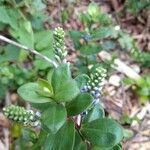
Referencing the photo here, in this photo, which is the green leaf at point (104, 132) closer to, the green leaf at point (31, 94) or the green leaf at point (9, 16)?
the green leaf at point (31, 94)

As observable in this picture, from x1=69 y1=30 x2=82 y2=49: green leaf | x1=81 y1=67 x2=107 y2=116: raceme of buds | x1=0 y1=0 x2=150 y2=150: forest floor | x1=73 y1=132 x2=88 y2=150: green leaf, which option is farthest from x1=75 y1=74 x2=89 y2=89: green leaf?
x1=0 y1=0 x2=150 y2=150: forest floor

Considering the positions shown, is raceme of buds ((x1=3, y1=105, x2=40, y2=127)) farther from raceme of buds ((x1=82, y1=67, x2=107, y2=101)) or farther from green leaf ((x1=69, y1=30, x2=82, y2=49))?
green leaf ((x1=69, y1=30, x2=82, y2=49))

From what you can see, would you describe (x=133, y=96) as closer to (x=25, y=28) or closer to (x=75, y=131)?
Answer: (x=25, y=28)

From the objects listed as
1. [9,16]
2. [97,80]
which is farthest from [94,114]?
[9,16]

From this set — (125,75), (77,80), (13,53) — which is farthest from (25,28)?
(77,80)

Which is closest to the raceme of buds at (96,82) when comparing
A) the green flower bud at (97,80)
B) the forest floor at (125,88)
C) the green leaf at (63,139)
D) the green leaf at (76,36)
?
the green flower bud at (97,80)
